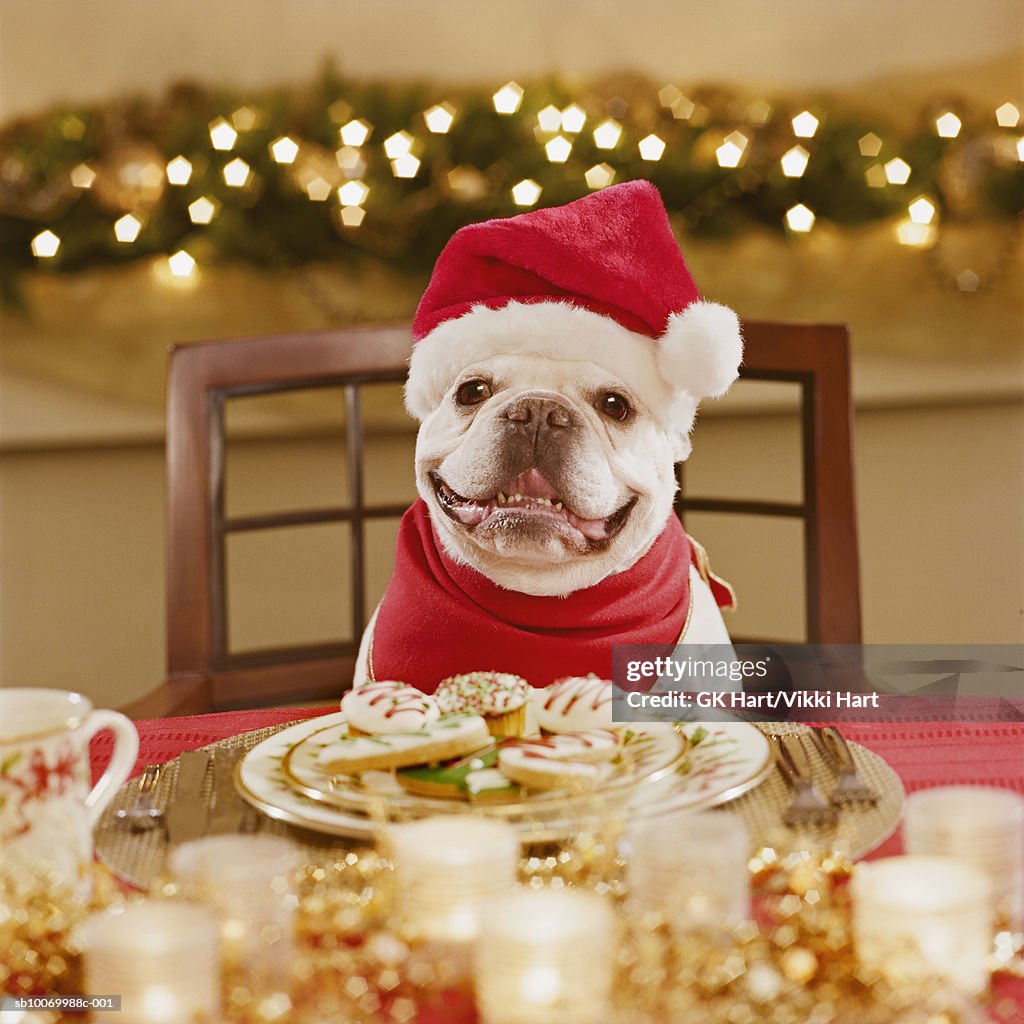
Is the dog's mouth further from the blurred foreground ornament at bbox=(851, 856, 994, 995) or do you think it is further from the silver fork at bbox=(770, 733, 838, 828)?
the blurred foreground ornament at bbox=(851, 856, 994, 995)

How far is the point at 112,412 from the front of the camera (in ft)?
5.88

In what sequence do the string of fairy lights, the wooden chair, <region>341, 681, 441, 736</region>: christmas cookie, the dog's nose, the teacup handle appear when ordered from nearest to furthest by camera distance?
the teacup handle, <region>341, 681, 441, 736</region>: christmas cookie, the dog's nose, the wooden chair, the string of fairy lights

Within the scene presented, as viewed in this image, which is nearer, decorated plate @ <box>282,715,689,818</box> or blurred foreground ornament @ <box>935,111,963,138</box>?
decorated plate @ <box>282,715,689,818</box>

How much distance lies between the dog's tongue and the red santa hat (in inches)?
4.1

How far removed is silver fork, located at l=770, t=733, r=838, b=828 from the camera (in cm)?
57

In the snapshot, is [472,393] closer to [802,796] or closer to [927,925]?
[802,796]

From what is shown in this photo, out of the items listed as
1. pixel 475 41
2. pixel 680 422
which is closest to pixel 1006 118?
pixel 475 41

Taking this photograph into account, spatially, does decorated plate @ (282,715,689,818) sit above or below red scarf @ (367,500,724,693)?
below

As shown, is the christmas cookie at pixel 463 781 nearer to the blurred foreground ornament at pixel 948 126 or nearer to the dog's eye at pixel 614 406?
the dog's eye at pixel 614 406

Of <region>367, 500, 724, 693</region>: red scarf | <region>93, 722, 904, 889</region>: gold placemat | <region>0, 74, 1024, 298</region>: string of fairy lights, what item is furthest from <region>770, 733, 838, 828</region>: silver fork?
<region>0, 74, 1024, 298</region>: string of fairy lights

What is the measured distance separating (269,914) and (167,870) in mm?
124

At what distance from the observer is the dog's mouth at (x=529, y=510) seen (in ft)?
2.84

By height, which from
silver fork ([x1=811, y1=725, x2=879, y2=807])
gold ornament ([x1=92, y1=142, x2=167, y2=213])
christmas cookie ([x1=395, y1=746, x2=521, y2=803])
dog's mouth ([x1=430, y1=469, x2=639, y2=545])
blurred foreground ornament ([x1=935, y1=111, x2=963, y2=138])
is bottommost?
silver fork ([x1=811, y1=725, x2=879, y2=807])

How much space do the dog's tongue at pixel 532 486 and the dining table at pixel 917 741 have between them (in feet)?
0.77
